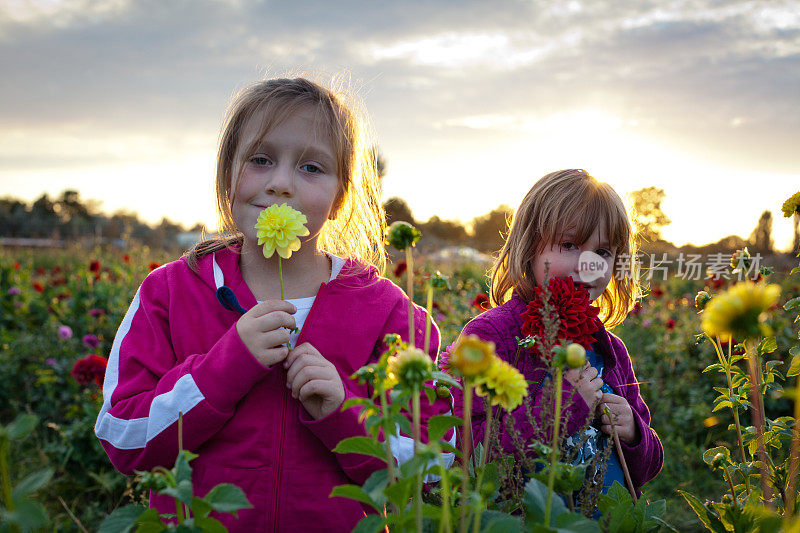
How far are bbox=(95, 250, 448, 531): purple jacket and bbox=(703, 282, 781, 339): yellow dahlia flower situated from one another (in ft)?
2.55

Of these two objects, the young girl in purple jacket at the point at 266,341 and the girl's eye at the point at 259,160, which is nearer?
the young girl in purple jacket at the point at 266,341

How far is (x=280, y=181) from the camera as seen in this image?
4.74ft

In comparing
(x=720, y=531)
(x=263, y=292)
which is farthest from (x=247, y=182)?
(x=720, y=531)

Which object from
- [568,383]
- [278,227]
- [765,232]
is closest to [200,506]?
[278,227]

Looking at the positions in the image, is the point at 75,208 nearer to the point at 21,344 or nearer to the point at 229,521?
the point at 21,344

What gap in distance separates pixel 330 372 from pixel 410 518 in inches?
26.6

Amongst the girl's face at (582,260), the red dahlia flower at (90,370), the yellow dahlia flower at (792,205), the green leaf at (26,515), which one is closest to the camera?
the green leaf at (26,515)

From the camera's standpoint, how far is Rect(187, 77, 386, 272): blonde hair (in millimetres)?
1592

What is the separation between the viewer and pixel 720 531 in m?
0.92

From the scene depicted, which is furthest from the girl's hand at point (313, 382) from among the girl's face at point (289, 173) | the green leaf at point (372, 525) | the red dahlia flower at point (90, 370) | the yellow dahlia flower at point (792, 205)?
the red dahlia flower at point (90, 370)

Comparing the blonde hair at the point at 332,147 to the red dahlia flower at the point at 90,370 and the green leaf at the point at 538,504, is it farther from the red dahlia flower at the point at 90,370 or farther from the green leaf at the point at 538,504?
the red dahlia flower at the point at 90,370

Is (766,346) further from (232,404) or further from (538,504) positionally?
(232,404)

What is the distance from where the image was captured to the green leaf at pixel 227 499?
0.63 metres

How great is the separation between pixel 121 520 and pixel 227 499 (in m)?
0.12
